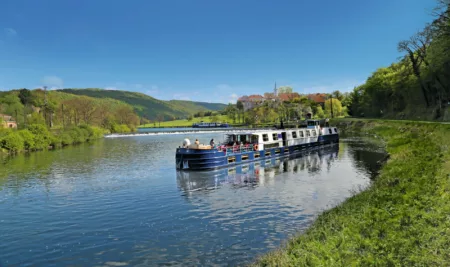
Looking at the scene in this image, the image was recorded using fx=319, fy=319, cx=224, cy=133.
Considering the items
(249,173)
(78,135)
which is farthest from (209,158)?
(78,135)

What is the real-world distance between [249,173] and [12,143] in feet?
157

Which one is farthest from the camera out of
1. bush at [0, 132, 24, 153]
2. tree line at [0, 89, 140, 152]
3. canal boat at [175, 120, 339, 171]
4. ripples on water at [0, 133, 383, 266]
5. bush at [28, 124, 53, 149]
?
bush at [28, 124, 53, 149]

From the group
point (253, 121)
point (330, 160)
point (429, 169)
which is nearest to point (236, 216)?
point (429, 169)

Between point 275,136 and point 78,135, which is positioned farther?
point 78,135

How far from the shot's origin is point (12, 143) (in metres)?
57.5

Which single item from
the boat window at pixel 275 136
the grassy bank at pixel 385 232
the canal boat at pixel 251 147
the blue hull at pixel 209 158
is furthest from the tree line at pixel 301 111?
the grassy bank at pixel 385 232

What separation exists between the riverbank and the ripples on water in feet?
88.3

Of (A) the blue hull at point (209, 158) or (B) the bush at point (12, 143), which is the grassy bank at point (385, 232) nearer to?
(A) the blue hull at point (209, 158)

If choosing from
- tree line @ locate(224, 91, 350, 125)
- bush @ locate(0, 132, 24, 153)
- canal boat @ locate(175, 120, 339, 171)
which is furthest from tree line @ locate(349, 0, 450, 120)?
bush @ locate(0, 132, 24, 153)

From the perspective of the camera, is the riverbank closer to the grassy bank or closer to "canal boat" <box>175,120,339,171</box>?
"canal boat" <box>175,120,339,171</box>

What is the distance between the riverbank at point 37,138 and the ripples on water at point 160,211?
2690 cm

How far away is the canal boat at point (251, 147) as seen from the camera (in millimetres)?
33875

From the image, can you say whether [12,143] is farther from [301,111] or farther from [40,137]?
[301,111]

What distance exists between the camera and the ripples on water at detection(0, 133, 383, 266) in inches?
546
